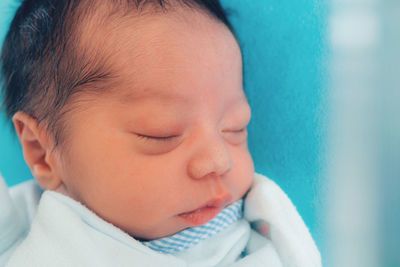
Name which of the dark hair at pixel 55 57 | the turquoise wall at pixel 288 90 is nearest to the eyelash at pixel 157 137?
the dark hair at pixel 55 57

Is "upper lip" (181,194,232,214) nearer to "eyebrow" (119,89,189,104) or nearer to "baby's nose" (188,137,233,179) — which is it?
"baby's nose" (188,137,233,179)

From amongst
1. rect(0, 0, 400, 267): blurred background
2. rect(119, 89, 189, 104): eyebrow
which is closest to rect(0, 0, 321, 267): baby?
rect(119, 89, 189, 104): eyebrow

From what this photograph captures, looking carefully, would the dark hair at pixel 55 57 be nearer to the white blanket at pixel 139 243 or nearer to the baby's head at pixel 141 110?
the baby's head at pixel 141 110

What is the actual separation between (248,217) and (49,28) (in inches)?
23.2

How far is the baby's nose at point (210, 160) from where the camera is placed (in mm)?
704

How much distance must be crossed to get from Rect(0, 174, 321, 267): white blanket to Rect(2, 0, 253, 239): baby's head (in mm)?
39

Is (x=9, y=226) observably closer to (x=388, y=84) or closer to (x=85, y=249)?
(x=85, y=249)

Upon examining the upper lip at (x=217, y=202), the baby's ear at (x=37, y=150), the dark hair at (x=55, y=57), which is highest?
the dark hair at (x=55, y=57)

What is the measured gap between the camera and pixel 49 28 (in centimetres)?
80

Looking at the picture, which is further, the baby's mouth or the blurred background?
the blurred background

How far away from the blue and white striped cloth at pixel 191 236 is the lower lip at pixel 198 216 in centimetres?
Result: 4

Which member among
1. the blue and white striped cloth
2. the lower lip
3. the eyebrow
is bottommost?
the blue and white striped cloth

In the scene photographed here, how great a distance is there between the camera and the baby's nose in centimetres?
70

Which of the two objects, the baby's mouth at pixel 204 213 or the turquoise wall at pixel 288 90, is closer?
the baby's mouth at pixel 204 213
